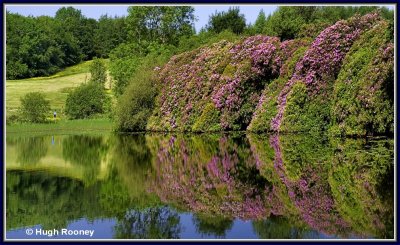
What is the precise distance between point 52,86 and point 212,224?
5895 cm

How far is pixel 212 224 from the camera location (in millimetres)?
8891

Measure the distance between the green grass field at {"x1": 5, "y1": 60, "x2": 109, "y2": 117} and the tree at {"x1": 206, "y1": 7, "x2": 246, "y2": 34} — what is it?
→ 1475cm

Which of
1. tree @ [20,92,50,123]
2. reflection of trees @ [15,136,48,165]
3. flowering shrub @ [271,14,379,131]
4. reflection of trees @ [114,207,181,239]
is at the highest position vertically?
flowering shrub @ [271,14,379,131]

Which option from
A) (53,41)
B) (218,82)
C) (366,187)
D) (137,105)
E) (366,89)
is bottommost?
(366,187)

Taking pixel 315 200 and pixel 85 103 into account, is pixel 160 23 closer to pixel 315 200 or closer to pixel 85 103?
pixel 85 103

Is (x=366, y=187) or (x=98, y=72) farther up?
(x=98, y=72)

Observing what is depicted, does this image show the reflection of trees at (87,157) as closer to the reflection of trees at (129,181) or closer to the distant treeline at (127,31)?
the reflection of trees at (129,181)

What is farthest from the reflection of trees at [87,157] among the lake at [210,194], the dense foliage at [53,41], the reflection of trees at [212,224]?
the dense foliage at [53,41]

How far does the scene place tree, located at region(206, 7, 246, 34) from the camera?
182 ft

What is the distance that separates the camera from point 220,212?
32.1 ft

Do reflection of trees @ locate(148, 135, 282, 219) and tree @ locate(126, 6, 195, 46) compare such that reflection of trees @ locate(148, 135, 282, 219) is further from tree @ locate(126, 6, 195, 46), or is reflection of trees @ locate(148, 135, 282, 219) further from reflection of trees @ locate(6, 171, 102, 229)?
tree @ locate(126, 6, 195, 46)

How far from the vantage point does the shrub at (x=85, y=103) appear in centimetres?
4403

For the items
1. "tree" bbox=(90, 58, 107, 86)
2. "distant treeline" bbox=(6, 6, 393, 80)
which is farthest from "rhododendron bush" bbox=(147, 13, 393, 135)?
"tree" bbox=(90, 58, 107, 86)

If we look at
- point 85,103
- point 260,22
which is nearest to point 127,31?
point 260,22
